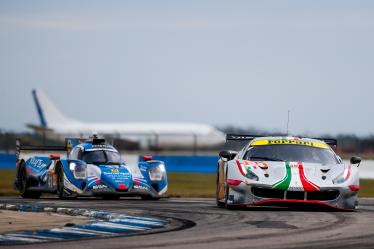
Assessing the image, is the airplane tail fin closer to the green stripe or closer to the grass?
the grass

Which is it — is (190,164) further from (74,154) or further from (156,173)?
(156,173)

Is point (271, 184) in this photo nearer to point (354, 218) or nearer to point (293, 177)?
point (293, 177)

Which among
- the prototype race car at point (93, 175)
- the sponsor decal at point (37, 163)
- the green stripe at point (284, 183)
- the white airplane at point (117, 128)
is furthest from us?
the white airplane at point (117, 128)

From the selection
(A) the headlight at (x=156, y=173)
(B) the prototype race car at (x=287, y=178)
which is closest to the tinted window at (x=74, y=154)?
(A) the headlight at (x=156, y=173)

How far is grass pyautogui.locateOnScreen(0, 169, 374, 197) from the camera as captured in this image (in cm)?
2687

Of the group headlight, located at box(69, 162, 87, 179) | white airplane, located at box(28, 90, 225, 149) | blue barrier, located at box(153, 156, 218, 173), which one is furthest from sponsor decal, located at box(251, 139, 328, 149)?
white airplane, located at box(28, 90, 225, 149)

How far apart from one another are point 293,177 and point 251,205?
30.1 inches

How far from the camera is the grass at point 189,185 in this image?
88.2 ft

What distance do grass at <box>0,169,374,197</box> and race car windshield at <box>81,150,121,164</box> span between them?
13.2 feet

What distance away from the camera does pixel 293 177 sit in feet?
53.1

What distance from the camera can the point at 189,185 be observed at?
1257 inches

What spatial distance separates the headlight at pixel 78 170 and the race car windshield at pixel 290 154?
4.39 m

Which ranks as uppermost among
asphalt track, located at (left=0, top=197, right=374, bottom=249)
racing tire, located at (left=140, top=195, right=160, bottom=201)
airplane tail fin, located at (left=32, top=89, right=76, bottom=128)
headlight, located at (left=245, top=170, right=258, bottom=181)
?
airplane tail fin, located at (left=32, top=89, right=76, bottom=128)

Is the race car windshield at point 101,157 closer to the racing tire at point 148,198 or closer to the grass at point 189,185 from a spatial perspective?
the racing tire at point 148,198
